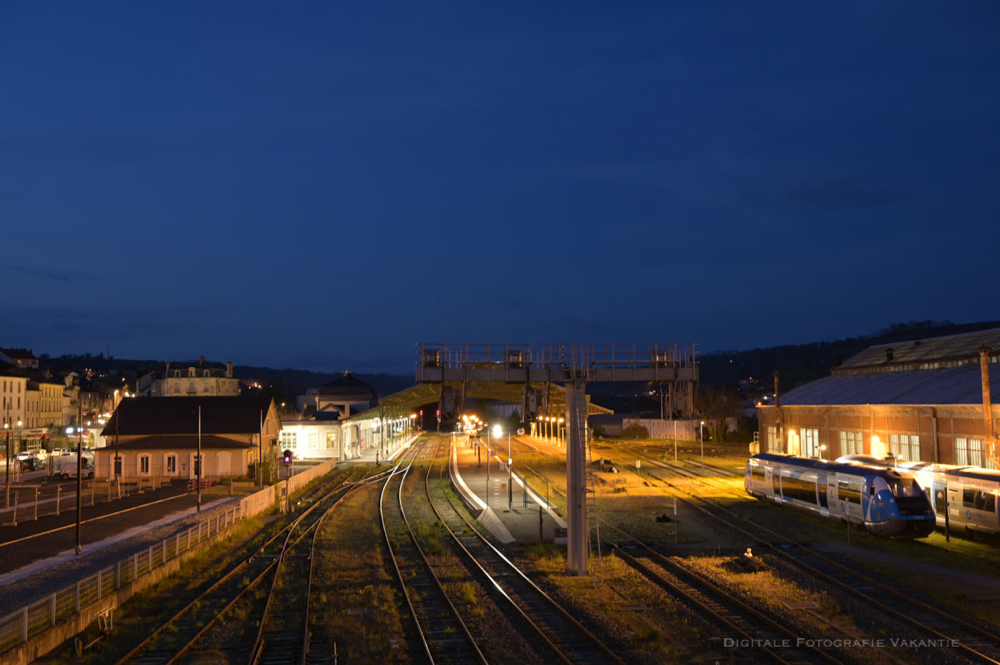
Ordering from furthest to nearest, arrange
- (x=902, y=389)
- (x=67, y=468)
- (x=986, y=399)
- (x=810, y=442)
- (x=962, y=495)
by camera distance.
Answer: (x=67, y=468)
(x=810, y=442)
(x=902, y=389)
(x=986, y=399)
(x=962, y=495)

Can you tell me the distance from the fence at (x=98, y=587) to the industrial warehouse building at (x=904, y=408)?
110ft

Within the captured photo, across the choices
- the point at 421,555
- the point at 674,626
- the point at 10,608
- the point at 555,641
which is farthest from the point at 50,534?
the point at 674,626

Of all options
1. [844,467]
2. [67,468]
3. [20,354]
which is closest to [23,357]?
[20,354]

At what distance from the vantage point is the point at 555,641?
15.8 metres

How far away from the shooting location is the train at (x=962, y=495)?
26.1 metres

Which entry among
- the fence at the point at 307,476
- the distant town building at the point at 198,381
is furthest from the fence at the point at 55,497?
the distant town building at the point at 198,381

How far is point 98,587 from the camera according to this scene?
57.2 ft

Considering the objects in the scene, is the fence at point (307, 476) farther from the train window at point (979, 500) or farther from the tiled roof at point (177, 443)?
the train window at point (979, 500)

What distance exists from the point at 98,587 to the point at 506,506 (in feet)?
75.7

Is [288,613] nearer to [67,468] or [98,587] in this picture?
[98,587]

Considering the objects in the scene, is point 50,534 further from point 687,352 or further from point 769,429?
point 769,429

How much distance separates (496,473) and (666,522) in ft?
84.0

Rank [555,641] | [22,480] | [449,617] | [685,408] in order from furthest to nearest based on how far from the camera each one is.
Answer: [22,480] → [685,408] → [449,617] → [555,641]

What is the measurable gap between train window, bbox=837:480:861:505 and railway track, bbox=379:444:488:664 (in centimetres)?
1676
